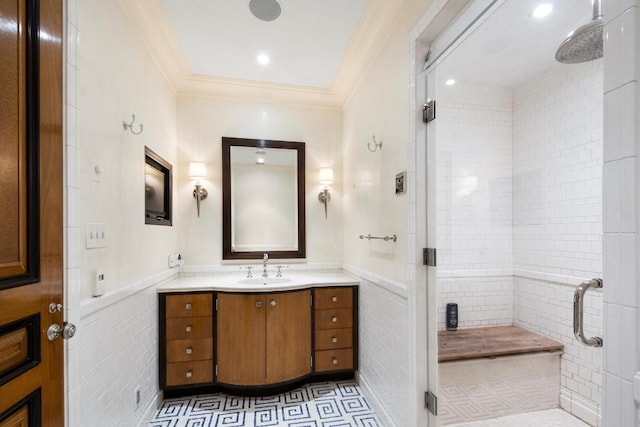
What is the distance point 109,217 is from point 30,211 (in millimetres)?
603

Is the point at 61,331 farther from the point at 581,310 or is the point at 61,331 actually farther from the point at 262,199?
the point at 262,199

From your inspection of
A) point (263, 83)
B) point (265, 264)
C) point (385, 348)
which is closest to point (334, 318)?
point (385, 348)

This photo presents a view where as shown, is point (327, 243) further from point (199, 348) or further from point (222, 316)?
point (199, 348)

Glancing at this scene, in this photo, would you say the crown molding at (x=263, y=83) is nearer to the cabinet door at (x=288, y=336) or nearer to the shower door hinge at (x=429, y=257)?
the shower door hinge at (x=429, y=257)

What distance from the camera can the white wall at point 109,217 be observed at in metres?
1.21

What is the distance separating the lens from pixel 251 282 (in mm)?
2691

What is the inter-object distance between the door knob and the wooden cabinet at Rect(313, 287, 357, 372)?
1.64 meters

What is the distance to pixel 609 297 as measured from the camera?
722 mm

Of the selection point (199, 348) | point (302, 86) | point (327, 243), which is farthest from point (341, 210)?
point (199, 348)

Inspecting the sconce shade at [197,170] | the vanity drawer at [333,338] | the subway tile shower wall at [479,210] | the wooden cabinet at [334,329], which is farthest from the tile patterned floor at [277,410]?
the sconce shade at [197,170]

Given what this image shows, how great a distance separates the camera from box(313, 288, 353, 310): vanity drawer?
2.48 metres

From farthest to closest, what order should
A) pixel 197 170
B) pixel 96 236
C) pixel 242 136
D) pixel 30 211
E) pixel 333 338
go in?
pixel 242 136 → pixel 197 170 → pixel 333 338 → pixel 96 236 → pixel 30 211

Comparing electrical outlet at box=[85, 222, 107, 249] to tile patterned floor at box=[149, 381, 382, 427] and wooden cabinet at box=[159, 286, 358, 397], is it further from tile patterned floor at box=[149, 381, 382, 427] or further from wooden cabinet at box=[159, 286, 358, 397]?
tile patterned floor at box=[149, 381, 382, 427]

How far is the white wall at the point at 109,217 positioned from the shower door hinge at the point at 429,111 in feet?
5.31
